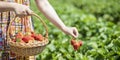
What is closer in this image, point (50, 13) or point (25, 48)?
point (25, 48)

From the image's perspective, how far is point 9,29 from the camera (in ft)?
11.3

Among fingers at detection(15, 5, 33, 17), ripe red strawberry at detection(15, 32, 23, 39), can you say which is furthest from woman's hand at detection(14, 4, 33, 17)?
ripe red strawberry at detection(15, 32, 23, 39)

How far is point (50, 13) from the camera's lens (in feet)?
11.7

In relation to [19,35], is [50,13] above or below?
above

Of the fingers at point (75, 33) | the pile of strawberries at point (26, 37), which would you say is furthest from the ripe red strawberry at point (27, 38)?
the fingers at point (75, 33)

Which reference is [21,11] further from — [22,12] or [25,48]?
[25,48]

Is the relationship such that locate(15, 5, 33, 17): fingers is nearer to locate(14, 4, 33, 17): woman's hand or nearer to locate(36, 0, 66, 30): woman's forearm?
locate(14, 4, 33, 17): woman's hand

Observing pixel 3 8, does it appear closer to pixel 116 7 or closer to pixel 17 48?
pixel 17 48

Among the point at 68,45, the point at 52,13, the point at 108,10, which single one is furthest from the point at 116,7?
the point at 52,13

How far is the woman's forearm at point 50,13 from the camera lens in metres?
3.55

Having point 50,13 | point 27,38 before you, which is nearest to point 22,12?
point 27,38

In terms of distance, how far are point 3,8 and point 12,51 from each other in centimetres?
43

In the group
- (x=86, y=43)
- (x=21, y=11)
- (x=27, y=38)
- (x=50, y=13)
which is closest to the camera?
(x=21, y=11)

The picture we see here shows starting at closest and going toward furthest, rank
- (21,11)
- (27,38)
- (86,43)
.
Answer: (21,11), (27,38), (86,43)
